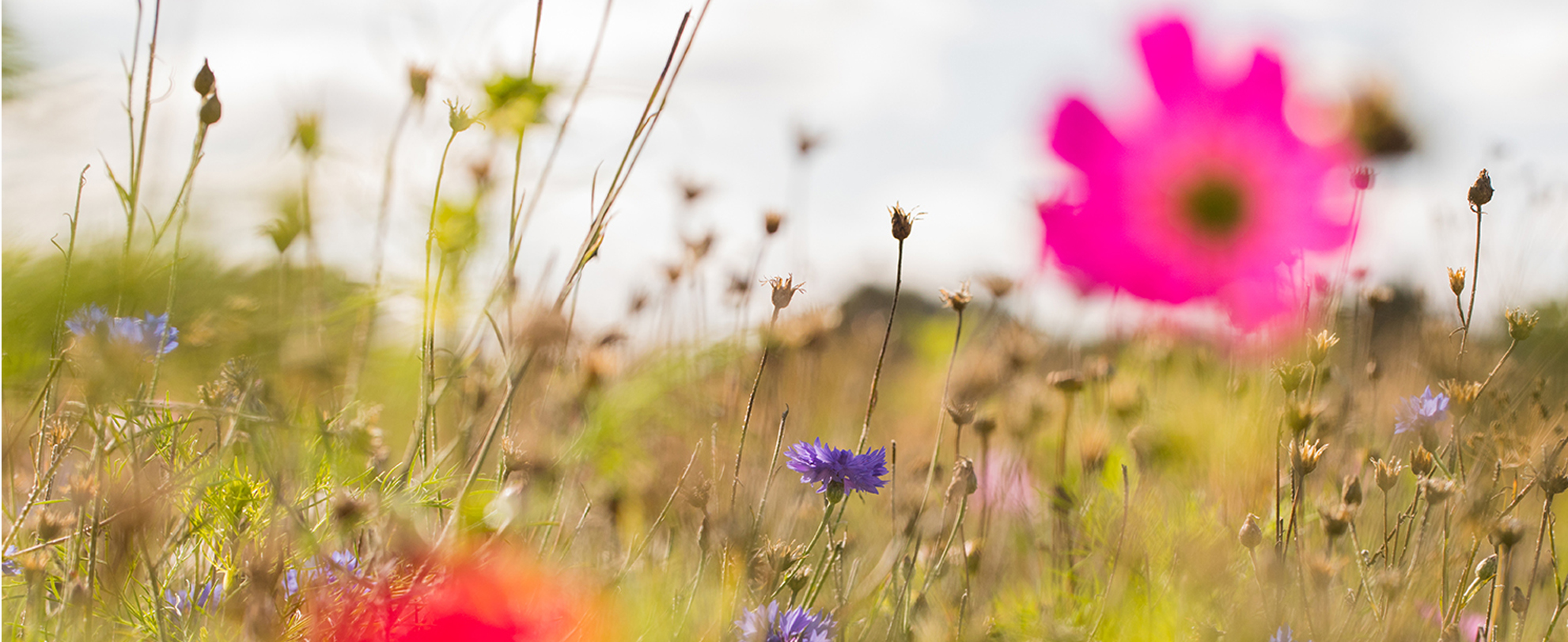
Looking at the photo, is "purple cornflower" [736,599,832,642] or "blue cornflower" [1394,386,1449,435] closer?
"purple cornflower" [736,599,832,642]

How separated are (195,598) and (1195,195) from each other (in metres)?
0.49

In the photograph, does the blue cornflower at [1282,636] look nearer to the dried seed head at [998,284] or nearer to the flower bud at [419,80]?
the dried seed head at [998,284]

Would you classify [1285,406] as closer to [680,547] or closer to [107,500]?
[680,547]

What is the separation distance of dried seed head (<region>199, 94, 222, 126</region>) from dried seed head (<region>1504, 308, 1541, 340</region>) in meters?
0.64

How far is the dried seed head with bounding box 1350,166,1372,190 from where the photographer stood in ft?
1.70

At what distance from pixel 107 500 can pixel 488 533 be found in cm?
18

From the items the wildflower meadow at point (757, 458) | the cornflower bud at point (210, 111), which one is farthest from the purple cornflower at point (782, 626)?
the cornflower bud at point (210, 111)

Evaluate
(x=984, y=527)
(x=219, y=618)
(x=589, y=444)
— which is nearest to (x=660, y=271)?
(x=589, y=444)

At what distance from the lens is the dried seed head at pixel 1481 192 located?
47 centimetres

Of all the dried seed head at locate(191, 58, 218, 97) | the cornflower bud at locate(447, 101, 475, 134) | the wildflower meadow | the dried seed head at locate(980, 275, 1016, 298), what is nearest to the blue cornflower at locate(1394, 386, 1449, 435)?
the wildflower meadow

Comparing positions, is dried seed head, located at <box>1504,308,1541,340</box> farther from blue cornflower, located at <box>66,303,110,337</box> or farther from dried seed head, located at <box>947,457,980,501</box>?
blue cornflower, located at <box>66,303,110,337</box>

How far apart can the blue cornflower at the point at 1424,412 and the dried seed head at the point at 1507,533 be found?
3.0 inches

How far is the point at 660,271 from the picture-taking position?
2.79 ft

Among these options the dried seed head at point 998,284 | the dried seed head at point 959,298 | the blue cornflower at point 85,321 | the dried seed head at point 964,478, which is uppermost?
the dried seed head at point 998,284
